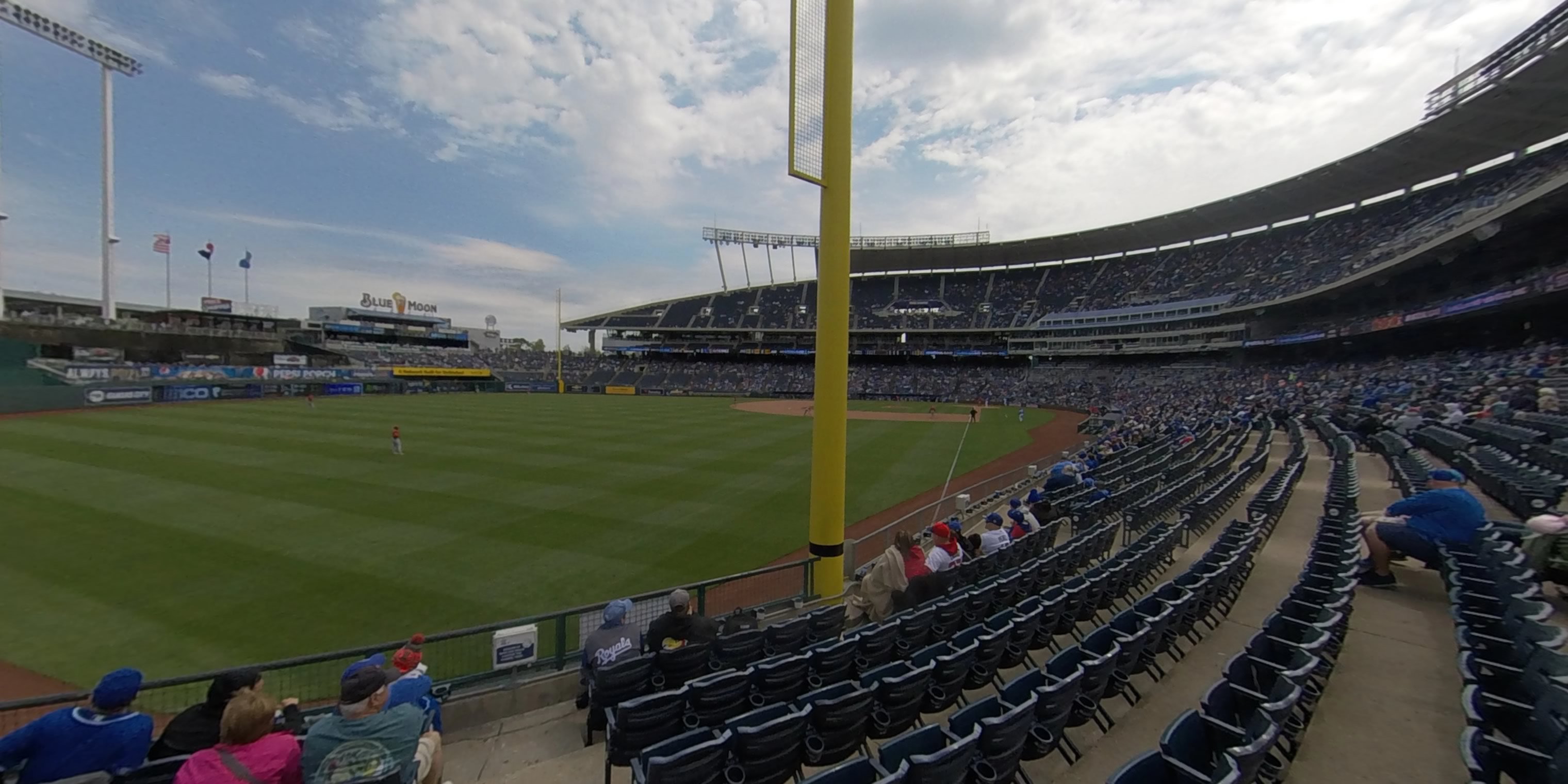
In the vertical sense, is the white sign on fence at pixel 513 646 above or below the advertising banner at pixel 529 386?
below

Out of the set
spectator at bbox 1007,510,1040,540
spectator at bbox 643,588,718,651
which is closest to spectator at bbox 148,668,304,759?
spectator at bbox 643,588,718,651

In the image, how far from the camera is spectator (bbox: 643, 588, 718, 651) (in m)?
5.62

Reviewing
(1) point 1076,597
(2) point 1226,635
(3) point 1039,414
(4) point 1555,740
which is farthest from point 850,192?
(3) point 1039,414

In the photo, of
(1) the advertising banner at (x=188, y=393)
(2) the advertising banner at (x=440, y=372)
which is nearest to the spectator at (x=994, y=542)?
(1) the advertising banner at (x=188, y=393)

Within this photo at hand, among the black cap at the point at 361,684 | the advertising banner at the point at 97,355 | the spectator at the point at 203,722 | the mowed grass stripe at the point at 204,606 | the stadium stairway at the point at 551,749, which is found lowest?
the mowed grass stripe at the point at 204,606

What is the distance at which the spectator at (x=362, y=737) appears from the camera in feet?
A: 10.2

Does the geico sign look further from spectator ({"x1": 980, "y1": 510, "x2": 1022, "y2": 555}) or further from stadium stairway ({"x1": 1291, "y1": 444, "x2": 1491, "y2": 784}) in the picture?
stadium stairway ({"x1": 1291, "y1": 444, "x2": 1491, "y2": 784})

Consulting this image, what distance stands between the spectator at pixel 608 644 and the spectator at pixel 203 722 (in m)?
2.38

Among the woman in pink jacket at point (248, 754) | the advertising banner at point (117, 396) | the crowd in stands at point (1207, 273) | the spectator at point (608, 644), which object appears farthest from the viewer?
the advertising banner at point (117, 396)

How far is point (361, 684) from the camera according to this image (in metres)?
3.21

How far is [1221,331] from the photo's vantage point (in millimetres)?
47625

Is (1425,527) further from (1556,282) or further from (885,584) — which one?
(1556,282)

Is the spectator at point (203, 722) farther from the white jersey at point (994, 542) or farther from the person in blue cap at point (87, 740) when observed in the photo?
the white jersey at point (994, 542)

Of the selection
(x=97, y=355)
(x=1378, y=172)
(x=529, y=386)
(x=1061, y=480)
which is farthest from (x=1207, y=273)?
(x=97, y=355)
